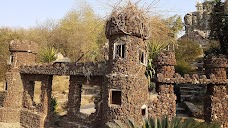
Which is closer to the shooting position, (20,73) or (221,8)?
(20,73)

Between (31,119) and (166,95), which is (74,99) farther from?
(166,95)

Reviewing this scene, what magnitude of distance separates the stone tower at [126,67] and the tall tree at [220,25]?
40.5ft

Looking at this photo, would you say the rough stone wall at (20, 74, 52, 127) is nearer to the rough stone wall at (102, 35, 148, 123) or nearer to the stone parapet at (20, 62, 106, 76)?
the stone parapet at (20, 62, 106, 76)

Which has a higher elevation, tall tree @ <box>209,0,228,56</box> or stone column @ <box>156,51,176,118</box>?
tall tree @ <box>209,0,228,56</box>

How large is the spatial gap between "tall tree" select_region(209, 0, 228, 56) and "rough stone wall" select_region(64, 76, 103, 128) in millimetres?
12818

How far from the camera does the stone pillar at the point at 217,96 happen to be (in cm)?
1234

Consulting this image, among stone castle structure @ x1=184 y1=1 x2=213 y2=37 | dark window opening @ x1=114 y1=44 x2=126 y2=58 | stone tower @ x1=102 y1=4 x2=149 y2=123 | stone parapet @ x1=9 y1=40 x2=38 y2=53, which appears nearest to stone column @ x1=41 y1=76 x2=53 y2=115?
stone parapet @ x1=9 y1=40 x2=38 y2=53

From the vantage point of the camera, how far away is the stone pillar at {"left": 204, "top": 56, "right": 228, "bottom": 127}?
40.5 feet

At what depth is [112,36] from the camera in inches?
404

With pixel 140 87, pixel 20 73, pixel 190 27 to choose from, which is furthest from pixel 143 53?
pixel 190 27

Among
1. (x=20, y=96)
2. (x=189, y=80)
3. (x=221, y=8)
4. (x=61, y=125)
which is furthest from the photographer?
(x=221, y=8)

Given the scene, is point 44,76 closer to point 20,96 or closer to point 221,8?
point 20,96

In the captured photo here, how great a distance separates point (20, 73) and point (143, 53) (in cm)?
881

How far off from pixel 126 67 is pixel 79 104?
3.93m
